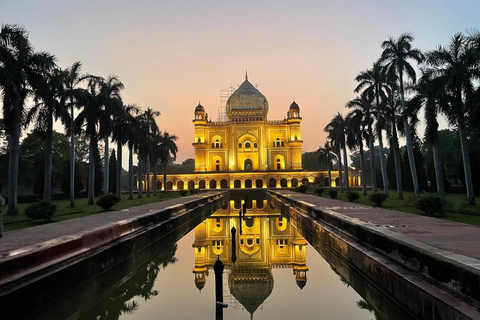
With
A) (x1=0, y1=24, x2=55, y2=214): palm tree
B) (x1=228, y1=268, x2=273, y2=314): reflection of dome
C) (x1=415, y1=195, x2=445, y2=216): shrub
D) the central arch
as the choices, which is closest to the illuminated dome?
the central arch

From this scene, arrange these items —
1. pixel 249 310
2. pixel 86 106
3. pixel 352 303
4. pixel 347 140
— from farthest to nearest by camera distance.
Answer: pixel 347 140 → pixel 86 106 → pixel 352 303 → pixel 249 310

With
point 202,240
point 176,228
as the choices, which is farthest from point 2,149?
→ point 202,240

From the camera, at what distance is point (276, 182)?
177ft

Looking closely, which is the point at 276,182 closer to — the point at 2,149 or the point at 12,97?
the point at 2,149

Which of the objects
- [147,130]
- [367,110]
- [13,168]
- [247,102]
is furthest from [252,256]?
[247,102]

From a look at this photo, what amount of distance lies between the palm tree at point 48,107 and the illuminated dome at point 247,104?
43493 mm

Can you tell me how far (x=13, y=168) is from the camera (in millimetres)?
15398

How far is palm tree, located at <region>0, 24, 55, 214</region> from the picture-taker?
48.8ft

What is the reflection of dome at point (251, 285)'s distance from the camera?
17.8 feet

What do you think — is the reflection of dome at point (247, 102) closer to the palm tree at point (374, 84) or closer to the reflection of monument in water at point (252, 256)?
the palm tree at point (374, 84)

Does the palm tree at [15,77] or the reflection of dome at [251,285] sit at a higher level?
the palm tree at [15,77]

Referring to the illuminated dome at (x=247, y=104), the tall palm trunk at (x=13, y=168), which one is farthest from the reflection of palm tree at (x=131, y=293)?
the illuminated dome at (x=247, y=104)

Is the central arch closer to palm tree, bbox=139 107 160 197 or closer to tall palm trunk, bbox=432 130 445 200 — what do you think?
palm tree, bbox=139 107 160 197

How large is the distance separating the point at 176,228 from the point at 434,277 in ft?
34.5
